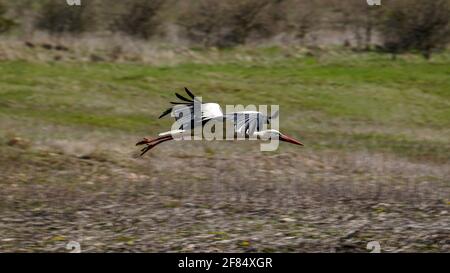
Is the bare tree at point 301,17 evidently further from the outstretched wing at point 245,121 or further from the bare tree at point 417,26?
the outstretched wing at point 245,121

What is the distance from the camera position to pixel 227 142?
22.8 metres

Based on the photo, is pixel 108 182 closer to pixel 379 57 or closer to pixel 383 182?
pixel 383 182

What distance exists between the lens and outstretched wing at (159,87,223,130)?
16578 millimetres

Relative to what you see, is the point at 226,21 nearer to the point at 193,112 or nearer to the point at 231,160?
the point at 231,160

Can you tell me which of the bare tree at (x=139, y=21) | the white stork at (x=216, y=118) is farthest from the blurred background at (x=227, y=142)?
the white stork at (x=216, y=118)

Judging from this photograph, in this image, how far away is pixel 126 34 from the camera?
31656mm

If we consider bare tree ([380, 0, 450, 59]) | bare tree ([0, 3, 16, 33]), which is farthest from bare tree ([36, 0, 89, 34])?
bare tree ([380, 0, 450, 59])

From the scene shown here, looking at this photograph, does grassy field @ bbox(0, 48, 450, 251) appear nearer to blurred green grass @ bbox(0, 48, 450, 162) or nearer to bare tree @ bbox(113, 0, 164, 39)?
blurred green grass @ bbox(0, 48, 450, 162)

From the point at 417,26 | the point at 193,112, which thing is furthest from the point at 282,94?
the point at 193,112

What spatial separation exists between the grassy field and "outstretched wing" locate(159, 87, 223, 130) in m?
1.56

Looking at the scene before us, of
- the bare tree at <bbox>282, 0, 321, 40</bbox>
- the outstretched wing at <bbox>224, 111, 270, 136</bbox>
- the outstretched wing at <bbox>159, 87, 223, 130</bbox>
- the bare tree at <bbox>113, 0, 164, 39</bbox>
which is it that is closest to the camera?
the outstretched wing at <bbox>224, 111, 270, 136</bbox>

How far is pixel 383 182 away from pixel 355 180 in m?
0.51

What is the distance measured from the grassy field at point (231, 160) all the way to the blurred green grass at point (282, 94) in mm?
50
